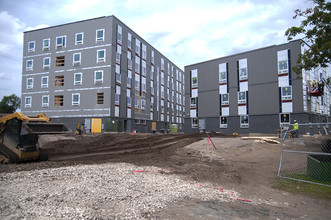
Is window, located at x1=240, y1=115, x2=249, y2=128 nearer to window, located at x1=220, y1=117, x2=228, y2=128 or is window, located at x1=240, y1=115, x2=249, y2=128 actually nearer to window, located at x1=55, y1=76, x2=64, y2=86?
window, located at x1=220, y1=117, x2=228, y2=128

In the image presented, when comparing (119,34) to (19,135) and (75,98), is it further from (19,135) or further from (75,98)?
Answer: (19,135)

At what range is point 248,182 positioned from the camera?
25.7ft

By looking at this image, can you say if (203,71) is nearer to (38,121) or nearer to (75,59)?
(75,59)

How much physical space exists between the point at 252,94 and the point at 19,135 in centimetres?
3297

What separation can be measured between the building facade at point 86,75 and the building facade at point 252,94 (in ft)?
39.8

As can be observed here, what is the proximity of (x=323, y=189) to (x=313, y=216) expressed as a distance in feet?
8.78

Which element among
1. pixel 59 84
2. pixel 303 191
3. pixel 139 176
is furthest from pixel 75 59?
pixel 303 191

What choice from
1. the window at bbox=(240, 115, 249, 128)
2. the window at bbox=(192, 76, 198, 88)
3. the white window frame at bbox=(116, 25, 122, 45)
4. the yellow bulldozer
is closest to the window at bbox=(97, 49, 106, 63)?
the white window frame at bbox=(116, 25, 122, 45)

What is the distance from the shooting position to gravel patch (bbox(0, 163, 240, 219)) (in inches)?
167

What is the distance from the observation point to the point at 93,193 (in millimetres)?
5387

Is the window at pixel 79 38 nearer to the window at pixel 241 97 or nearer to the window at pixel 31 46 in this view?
the window at pixel 31 46

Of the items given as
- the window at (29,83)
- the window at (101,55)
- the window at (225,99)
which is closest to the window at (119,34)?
the window at (101,55)

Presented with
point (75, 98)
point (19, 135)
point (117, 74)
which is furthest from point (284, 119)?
point (75, 98)

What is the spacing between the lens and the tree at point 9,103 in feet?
220
